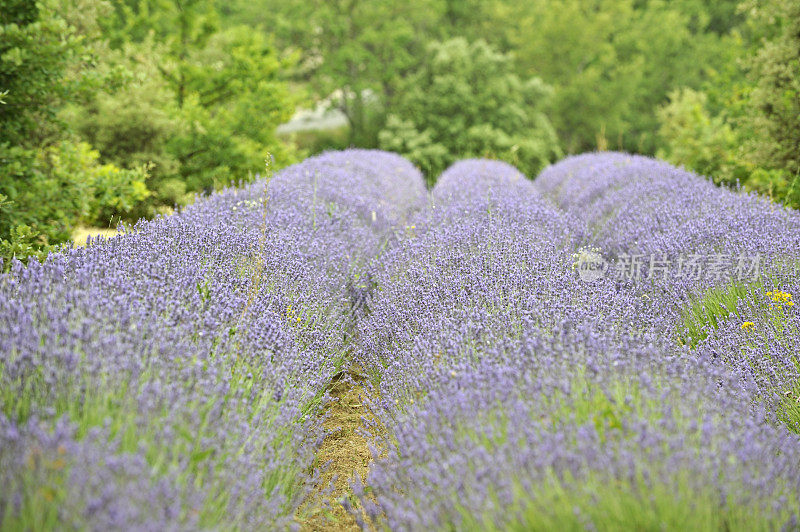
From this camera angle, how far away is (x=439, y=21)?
20000mm

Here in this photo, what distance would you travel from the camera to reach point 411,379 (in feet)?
8.18

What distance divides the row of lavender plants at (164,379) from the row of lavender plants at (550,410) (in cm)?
42

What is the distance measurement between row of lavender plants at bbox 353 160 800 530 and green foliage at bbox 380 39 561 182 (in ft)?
35.6

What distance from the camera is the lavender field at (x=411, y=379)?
61.6 inches

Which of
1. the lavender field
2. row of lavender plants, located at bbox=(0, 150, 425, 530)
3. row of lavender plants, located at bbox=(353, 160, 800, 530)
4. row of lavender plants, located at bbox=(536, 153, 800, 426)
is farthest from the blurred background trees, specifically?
row of lavender plants, located at bbox=(353, 160, 800, 530)

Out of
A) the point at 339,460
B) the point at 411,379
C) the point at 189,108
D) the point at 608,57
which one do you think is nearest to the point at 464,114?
the point at 608,57

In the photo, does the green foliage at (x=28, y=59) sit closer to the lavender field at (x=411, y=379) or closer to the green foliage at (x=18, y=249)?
the green foliage at (x=18, y=249)

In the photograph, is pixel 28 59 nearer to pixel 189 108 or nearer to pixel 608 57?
pixel 189 108

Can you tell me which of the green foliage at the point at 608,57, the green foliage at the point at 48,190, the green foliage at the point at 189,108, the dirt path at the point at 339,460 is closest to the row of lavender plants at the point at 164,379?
the dirt path at the point at 339,460

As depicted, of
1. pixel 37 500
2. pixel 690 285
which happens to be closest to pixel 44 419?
pixel 37 500

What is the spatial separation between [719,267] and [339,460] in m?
2.66

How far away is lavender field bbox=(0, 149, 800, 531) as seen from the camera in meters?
1.56

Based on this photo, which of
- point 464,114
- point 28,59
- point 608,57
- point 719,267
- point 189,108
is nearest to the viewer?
point 719,267

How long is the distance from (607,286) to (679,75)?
1930cm
